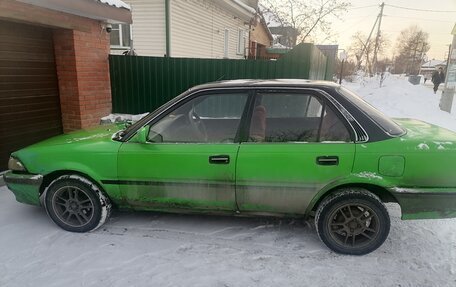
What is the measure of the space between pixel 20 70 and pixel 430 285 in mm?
5987

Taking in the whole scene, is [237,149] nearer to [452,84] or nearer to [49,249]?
[49,249]

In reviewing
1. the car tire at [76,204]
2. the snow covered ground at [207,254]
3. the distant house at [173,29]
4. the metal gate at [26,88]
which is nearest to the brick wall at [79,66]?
the metal gate at [26,88]

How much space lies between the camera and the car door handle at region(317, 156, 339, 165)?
9.68 feet

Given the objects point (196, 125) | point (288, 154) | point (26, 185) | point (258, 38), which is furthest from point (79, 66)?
point (258, 38)

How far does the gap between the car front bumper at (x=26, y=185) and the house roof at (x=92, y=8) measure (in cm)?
248

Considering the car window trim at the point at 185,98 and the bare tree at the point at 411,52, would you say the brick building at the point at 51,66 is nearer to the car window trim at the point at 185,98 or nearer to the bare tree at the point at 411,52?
the car window trim at the point at 185,98

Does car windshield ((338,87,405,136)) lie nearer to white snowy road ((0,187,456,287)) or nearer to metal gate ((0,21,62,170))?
white snowy road ((0,187,456,287))

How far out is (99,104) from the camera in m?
6.78

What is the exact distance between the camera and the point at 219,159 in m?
3.11

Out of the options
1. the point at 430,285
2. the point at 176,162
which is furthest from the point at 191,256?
the point at 430,285

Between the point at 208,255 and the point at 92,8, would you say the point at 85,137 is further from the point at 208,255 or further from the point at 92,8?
the point at 92,8

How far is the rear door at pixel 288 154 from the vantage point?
117 inches

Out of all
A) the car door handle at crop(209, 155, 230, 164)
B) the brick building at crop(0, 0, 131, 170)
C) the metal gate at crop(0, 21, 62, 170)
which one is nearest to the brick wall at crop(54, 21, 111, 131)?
the brick building at crop(0, 0, 131, 170)

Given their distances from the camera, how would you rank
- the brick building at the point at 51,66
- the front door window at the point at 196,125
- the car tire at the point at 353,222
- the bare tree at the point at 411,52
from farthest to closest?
the bare tree at the point at 411,52, the brick building at the point at 51,66, the front door window at the point at 196,125, the car tire at the point at 353,222
